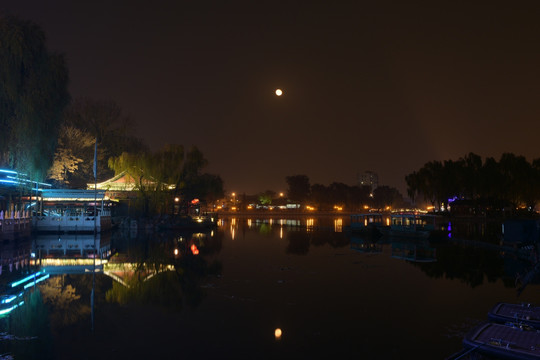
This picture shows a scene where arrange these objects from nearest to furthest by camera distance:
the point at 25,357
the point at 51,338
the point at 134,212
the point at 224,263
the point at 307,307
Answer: the point at 25,357 < the point at 51,338 < the point at 307,307 < the point at 224,263 < the point at 134,212

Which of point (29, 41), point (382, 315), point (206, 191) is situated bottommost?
point (382, 315)

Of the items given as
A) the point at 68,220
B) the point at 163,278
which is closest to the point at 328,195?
the point at 68,220

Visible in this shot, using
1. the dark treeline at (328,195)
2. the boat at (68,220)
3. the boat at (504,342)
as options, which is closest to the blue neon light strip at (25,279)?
the boat at (504,342)

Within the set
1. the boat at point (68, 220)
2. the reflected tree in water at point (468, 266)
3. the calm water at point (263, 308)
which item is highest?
the boat at point (68, 220)

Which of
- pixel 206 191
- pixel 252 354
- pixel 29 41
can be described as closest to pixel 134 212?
pixel 206 191

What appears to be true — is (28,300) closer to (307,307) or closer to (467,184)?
(307,307)

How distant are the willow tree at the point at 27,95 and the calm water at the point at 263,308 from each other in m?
13.0

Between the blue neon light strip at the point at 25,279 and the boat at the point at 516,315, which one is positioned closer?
the boat at the point at 516,315

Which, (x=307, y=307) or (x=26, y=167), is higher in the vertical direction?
(x=26, y=167)

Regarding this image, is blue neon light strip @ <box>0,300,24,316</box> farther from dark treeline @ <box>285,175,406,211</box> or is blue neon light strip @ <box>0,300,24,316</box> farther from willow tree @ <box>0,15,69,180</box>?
dark treeline @ <box>285,175,406,211</box>

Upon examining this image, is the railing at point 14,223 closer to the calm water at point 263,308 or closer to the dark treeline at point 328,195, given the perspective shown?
the calm water at point 263,308

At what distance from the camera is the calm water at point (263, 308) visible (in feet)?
30.4

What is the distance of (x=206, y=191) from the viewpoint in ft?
180

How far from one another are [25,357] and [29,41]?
2803cm
